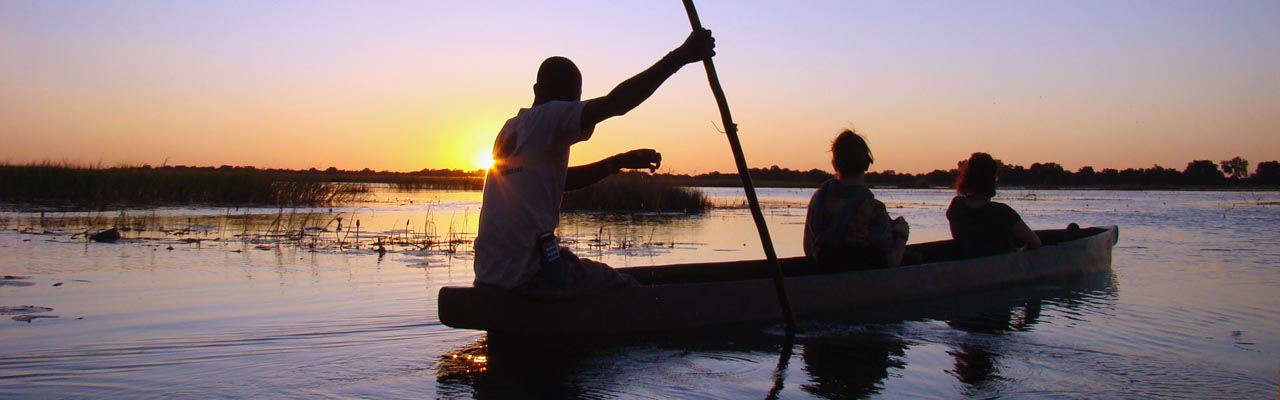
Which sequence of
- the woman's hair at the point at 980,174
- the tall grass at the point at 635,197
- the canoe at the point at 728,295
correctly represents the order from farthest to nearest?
the tall grass at the point at 635,197, the woman's hair at the point at 980,174, the canoe at the point at 728,295

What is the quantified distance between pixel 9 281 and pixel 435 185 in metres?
37.2

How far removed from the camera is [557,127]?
4.19 meters

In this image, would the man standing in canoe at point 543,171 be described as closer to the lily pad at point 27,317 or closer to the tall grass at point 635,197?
the lily pad at point 27,317

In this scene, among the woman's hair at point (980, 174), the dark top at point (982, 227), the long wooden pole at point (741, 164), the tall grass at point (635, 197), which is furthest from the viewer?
the tall grass at point (635, 197)

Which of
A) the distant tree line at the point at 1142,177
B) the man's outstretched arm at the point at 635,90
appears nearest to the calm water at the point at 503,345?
the man's outstretched arm at the point at 635,90

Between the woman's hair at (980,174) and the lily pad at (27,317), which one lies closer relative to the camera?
the lily pad at (27,317)

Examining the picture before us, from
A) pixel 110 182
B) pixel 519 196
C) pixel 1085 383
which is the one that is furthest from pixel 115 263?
pixel 110 182

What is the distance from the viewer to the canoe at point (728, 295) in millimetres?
4773

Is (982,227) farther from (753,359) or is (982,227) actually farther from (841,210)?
(753,359)

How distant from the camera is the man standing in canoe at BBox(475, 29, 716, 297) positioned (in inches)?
163

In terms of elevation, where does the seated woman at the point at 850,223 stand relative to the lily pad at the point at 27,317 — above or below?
above

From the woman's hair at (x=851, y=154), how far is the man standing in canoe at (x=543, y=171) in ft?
6.49

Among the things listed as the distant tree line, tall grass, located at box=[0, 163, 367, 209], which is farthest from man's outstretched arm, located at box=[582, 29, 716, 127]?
the distant tree line

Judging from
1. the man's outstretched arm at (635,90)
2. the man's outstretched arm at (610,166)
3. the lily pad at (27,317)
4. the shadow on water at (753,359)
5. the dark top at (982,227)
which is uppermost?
the man's outstretched arm at (635,90)
